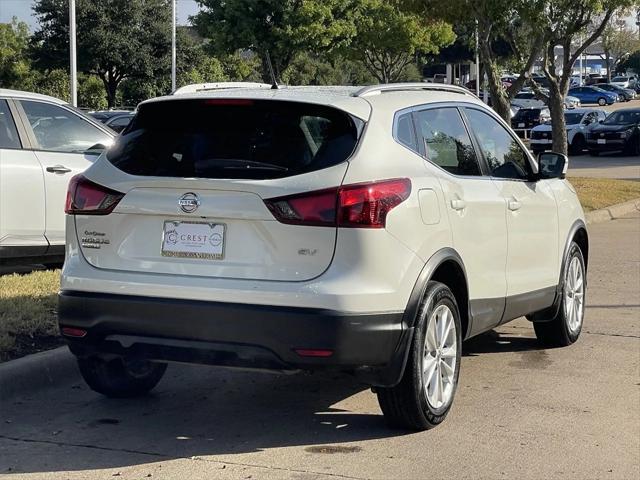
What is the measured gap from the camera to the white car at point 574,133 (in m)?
35.4

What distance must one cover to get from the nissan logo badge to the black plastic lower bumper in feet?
1.49

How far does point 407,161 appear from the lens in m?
5.47

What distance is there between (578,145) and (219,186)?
3230cm

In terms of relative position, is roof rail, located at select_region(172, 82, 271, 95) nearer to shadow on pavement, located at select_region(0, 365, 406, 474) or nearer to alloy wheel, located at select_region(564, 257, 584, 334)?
shadow on pavement, located at select_region(0, 365, 406, 474)

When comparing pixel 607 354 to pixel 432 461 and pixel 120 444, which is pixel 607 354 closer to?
pixel 432 461

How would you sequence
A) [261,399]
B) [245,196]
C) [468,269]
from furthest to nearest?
[261,399] → [468,269] → [245,196]

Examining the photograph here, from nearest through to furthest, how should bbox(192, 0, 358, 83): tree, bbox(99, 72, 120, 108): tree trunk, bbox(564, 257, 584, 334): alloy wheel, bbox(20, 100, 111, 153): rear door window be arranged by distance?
bbox(564, 257, 584, 334): alloy wheel, bbox(20, 100, 111, 153): rear door window, bbox(192, 0, 358, 83): tree, bbox(99, 72, 120, 108): tree trunk

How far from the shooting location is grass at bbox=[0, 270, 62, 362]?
6.76m

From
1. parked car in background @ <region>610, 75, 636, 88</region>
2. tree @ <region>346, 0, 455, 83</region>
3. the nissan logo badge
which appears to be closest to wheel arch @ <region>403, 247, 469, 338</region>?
the nissan logo badge

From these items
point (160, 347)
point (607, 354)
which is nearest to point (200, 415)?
point (160, 347)

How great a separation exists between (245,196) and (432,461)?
1613 mm

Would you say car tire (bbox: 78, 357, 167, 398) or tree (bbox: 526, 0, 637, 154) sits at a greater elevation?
tree (bbox: 526, 0, 637, 154)

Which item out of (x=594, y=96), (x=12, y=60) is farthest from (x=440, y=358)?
(x=594, y=96)

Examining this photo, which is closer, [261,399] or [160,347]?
[160,347]
